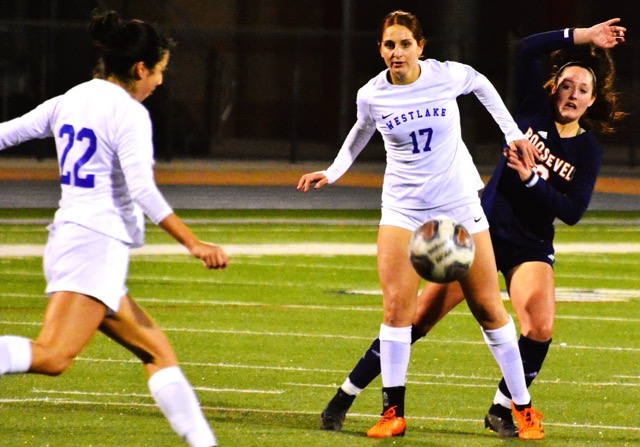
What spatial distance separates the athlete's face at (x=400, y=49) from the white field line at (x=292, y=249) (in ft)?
29.4

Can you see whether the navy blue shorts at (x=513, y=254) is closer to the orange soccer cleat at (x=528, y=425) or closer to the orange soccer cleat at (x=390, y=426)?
the orange soccer cleat at (x=528, y=425)

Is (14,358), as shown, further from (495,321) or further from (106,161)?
(495,321)

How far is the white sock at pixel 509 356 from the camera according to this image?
22.9ft

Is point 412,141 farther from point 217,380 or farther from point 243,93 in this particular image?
point 243,93

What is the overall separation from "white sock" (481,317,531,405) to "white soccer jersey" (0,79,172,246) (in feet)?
6.81

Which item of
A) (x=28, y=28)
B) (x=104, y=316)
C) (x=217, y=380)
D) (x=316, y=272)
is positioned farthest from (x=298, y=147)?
(x=104, y=316)

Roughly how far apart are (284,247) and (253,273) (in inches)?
90.8

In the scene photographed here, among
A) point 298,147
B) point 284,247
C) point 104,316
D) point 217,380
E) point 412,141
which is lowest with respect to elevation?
point 298,147

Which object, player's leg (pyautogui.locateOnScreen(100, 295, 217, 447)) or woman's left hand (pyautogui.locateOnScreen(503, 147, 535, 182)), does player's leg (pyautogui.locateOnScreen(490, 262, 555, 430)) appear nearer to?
woman's left hand (pyautogui.locateOnScreen(503, 147, 535, 182))

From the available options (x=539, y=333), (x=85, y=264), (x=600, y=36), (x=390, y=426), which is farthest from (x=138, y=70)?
(x=539, y=333)

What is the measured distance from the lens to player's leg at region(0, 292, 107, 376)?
5570 mm

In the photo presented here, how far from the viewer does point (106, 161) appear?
5.63 metres

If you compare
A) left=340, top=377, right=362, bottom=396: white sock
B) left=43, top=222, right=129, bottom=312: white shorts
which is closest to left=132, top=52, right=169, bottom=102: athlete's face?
left=43, top=222, right=129, bottom=312: white shorts

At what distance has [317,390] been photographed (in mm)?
8391
